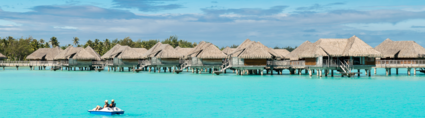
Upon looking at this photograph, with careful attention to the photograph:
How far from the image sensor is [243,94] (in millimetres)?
27641

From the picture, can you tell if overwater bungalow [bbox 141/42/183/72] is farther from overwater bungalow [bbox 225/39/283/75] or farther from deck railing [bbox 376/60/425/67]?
deck railing [bbox 376/60/425/67]

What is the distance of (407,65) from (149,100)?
1314 inches

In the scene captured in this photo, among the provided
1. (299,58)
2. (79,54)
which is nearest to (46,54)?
(79,54)

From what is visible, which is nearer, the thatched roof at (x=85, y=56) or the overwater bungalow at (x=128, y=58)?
the overwater bungalow at (x=128, y=58)

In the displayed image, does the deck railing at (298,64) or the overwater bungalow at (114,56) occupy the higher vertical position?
the overwater bungalow at (114,56)

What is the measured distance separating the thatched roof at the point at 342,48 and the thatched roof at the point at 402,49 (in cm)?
804

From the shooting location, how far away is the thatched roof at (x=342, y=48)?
135 feet

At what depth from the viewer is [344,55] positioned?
4112cm

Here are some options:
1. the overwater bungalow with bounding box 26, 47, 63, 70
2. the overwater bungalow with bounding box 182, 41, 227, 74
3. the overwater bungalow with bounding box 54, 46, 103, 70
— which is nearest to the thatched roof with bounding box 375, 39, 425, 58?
the overwater bungalow with bounding box 182, 41, 227, 74

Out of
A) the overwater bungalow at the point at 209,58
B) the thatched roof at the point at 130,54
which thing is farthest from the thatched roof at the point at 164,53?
the overwater bungalow at the point at 209,58

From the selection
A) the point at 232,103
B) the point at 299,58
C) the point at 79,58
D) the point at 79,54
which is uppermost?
the point at 79,54

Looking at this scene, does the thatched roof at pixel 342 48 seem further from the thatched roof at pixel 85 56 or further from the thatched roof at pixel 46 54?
the thatched roof at pixel 46 54

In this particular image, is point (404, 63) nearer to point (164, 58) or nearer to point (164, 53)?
point (164, 53)

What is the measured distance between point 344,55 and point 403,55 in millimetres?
11354
